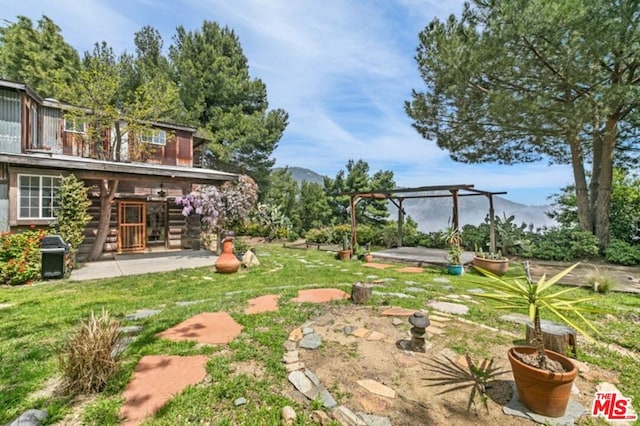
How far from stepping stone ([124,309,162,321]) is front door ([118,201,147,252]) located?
27.4 ft

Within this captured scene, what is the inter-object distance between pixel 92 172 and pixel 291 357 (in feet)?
29.4

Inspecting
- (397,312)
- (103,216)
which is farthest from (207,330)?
(103,216)

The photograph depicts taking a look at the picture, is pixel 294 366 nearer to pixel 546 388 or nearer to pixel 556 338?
pixel 546 388

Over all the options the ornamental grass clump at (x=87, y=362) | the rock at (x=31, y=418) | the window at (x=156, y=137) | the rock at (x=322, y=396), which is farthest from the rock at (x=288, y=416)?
the window at (x=156, y=137)

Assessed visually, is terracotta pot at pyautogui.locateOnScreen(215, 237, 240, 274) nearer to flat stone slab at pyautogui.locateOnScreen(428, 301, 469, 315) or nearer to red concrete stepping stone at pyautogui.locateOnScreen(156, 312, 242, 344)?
red concrete stepping stone at pyautogui.locateOnScreen(156, 312, 242, 344)

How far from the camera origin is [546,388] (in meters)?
2.14

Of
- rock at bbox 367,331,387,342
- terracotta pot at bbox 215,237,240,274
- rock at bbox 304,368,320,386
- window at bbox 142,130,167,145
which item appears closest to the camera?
rock at bbox 304,368,320,386

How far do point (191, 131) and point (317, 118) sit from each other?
6917 millimetres

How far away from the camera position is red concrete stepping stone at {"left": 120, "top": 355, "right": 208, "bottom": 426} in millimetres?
2256

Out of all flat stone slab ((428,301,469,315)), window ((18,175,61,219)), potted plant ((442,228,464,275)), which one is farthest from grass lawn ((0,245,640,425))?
window ((18,175,61,219))

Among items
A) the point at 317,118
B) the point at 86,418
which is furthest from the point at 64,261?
the point at 317,118

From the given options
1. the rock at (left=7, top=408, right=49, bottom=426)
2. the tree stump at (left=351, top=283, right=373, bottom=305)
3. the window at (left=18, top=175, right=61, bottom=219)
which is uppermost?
the window at (left=18, top=175, right=61, bottom=219)

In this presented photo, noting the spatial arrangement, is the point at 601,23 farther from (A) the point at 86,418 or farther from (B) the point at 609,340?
(A) the point at 86,418

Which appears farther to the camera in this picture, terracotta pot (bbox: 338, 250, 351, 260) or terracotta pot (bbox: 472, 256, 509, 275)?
terracotta pot (bbox: 338, 250, 351, 260)
